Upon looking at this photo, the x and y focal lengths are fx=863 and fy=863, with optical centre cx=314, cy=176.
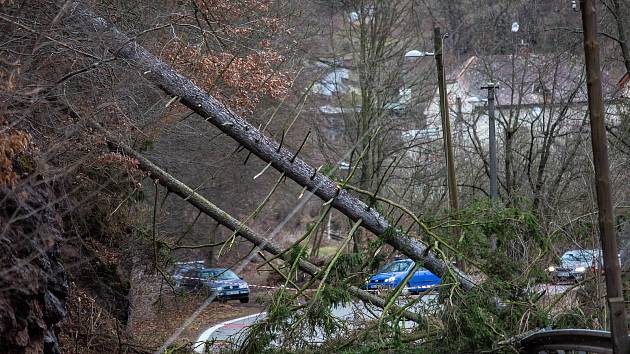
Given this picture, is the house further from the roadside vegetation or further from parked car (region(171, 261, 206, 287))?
parked car (region(171, 261, 206, 287))

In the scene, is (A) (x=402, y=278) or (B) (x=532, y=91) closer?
(A) (x=402, y=278)

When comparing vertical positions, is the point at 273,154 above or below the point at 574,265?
above

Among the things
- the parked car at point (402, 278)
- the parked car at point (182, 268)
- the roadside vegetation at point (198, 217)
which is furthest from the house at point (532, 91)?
the parked car at point (402, 278)

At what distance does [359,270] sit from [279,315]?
63.5 inches

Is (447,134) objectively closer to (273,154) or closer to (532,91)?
(273,154)

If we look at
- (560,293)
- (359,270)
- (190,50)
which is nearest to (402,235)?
(359,270)

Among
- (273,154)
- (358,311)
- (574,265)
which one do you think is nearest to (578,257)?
(574,265)

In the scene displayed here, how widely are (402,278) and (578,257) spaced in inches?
107

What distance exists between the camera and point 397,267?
15453mm

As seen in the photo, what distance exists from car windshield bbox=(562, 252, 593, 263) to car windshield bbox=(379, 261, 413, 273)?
252 cm

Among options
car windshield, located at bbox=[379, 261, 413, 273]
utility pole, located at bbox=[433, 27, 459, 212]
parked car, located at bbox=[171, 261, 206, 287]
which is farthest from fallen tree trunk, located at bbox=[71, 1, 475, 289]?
parked car, located at bbox=[171, 261, 206, 287]

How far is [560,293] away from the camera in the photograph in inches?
503

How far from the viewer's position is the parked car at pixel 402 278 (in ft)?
43.1

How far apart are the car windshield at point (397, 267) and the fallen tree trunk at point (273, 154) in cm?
35
